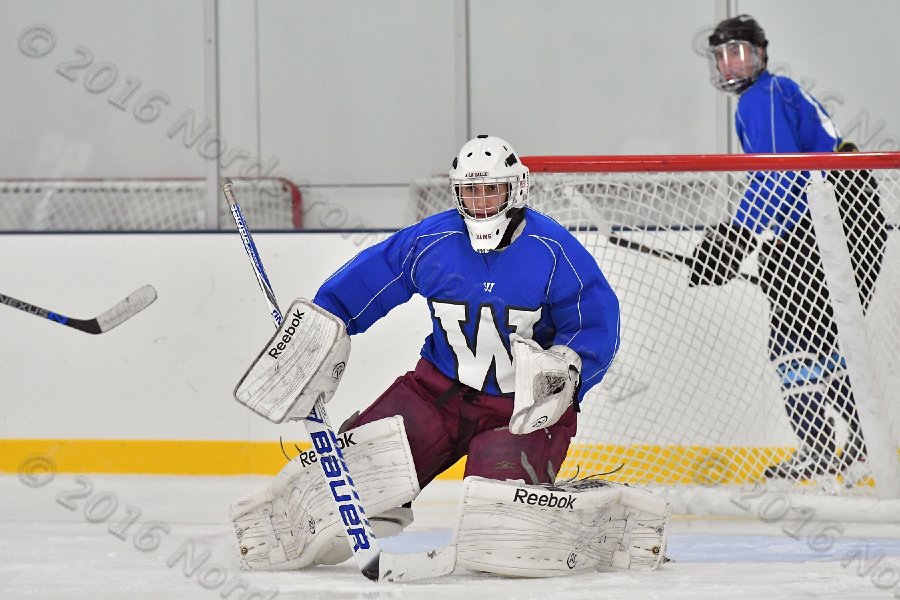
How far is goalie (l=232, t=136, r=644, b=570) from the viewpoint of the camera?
2414 mm

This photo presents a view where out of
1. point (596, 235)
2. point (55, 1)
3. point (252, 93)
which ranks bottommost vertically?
point (596, 235)

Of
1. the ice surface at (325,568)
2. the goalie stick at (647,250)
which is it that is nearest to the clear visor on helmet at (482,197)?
the ice surface at (325,568)

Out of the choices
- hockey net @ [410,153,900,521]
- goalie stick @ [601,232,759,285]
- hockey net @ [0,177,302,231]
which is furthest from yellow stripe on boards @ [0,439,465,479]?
hockey net @ [0,177,302,231]

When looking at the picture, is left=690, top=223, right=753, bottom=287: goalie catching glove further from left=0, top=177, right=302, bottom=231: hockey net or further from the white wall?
left=0, top=177, right=302, bottom=231: hockey net

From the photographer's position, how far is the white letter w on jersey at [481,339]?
2596 millimetres

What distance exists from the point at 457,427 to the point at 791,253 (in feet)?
4.08

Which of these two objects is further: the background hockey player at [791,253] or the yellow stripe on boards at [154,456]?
the yellow stripe on boards at [154,456]

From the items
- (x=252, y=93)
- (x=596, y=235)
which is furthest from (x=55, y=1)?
(x=596, y=235)

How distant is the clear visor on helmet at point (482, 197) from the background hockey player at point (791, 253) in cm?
109

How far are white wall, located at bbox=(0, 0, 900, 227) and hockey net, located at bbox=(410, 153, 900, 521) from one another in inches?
101

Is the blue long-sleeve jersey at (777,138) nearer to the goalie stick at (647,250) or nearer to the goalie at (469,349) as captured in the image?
the goalie stick at (647,250)

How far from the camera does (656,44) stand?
6367 mm

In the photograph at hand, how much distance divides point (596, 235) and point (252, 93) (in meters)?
3.71

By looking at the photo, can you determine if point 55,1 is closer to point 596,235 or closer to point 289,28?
point 289,28
